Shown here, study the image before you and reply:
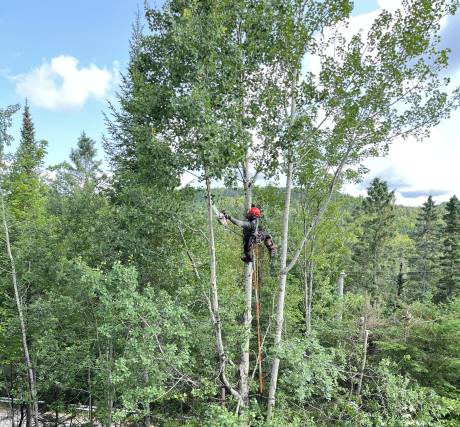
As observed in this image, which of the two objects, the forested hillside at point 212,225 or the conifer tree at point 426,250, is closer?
the forested hillside at point 212,225

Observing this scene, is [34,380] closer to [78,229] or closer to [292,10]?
[78,229]

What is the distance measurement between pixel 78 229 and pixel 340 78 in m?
9.08

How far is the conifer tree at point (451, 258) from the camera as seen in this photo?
22547 mm

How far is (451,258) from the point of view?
23531 mm

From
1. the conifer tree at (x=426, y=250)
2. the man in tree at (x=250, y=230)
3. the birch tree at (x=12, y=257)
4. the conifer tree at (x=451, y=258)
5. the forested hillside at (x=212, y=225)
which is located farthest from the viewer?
the conifer tree at (x=426, y=250)

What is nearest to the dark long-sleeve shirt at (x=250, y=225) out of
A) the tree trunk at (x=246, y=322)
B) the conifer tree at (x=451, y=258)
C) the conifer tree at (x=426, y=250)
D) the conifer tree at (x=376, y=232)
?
the tree trunk at (x=246, y=322)

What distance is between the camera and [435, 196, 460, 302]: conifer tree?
22547 mm

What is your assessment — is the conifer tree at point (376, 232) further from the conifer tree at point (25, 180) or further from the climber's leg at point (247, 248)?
the conifer tree at point (25, 180)

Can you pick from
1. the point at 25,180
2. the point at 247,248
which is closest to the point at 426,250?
the point at 247,248

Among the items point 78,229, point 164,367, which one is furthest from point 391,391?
point 78,229

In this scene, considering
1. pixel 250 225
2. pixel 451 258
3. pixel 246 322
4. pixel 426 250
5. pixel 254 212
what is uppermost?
pixel 254 212

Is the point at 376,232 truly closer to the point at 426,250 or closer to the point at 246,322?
the point at 426,250

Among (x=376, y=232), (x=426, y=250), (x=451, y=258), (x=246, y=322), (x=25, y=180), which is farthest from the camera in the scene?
(x=426, y=250)

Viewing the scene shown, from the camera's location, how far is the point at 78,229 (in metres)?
11.0
